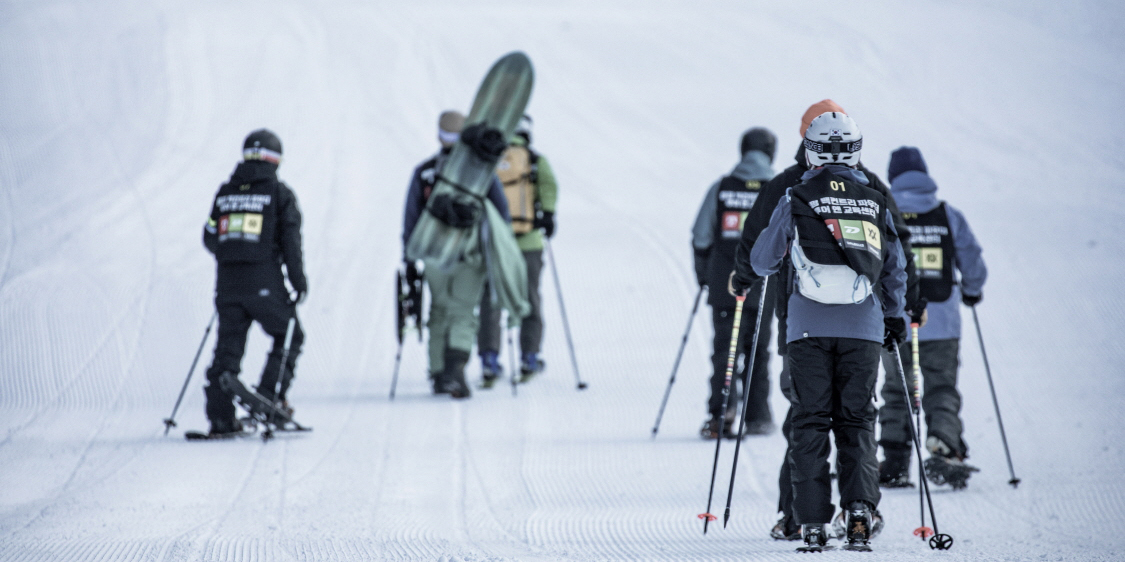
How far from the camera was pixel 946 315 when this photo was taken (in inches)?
217

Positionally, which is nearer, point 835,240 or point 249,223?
point 835,240

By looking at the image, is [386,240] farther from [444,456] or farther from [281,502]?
[281,502]

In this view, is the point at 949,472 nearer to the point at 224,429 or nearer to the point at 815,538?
the point at 815,538

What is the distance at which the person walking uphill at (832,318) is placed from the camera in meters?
3.77

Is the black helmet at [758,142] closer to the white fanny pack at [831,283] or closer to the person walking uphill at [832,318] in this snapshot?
the person walking uphill at [832,318]

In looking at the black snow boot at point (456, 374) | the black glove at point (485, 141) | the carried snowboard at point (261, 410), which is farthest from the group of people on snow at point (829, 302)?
the black glove at point (485, 141)

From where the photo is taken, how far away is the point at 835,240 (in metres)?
3.77

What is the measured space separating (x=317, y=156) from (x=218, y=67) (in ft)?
16.0

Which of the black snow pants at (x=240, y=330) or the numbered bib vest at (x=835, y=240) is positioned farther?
the black snow pants at (x=240, y=330)

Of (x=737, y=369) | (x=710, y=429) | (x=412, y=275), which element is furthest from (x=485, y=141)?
(x=710, y=429)

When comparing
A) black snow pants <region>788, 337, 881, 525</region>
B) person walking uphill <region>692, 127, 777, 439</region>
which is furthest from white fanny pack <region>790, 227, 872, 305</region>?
person walking uphill <region>692, 127, 777, 439</region>

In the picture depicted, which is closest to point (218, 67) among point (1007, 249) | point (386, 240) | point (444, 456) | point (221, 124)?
point (221, 124)

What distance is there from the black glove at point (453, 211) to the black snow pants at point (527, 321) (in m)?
0.61

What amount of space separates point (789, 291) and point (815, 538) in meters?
0.85
